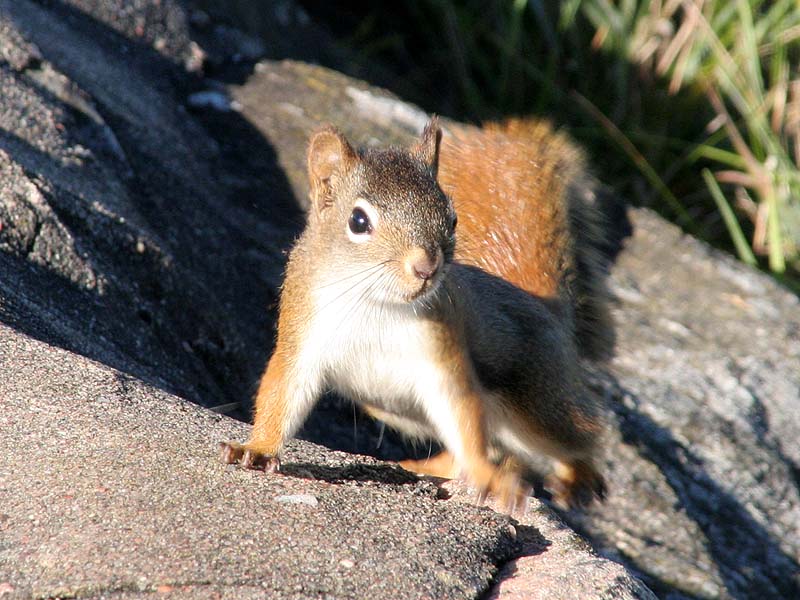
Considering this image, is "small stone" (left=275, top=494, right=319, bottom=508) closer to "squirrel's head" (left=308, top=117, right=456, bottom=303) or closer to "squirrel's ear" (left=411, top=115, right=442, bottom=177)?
"squirrel's head" (left=308, top=117, right=456, bottom=303)

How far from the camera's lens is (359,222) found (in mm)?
2367

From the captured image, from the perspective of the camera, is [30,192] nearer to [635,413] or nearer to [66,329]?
[66,329]

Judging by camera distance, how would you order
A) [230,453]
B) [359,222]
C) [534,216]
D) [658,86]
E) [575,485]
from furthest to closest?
[658,86], [534,216], [575,485], [359,222], [230,453]

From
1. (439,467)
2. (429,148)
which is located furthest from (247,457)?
(429,148)

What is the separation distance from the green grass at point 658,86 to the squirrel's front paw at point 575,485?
2.83 meters

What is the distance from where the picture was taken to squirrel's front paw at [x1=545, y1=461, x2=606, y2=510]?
9.41 ft

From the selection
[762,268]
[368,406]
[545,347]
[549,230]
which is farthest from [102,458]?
[762,268]

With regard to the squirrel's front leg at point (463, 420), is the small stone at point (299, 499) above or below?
below

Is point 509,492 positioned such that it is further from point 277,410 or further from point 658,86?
point 658,86

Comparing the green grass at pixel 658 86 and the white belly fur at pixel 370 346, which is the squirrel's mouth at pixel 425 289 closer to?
the white belly fur at pixel 370 346

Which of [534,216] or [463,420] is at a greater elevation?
[534,216]

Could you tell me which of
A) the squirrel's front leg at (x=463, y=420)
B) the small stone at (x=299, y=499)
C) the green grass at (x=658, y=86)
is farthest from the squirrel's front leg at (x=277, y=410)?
the green grass at (x=658, y=86)

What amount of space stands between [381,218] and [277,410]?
478mm

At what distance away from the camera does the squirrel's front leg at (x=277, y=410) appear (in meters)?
2.23
